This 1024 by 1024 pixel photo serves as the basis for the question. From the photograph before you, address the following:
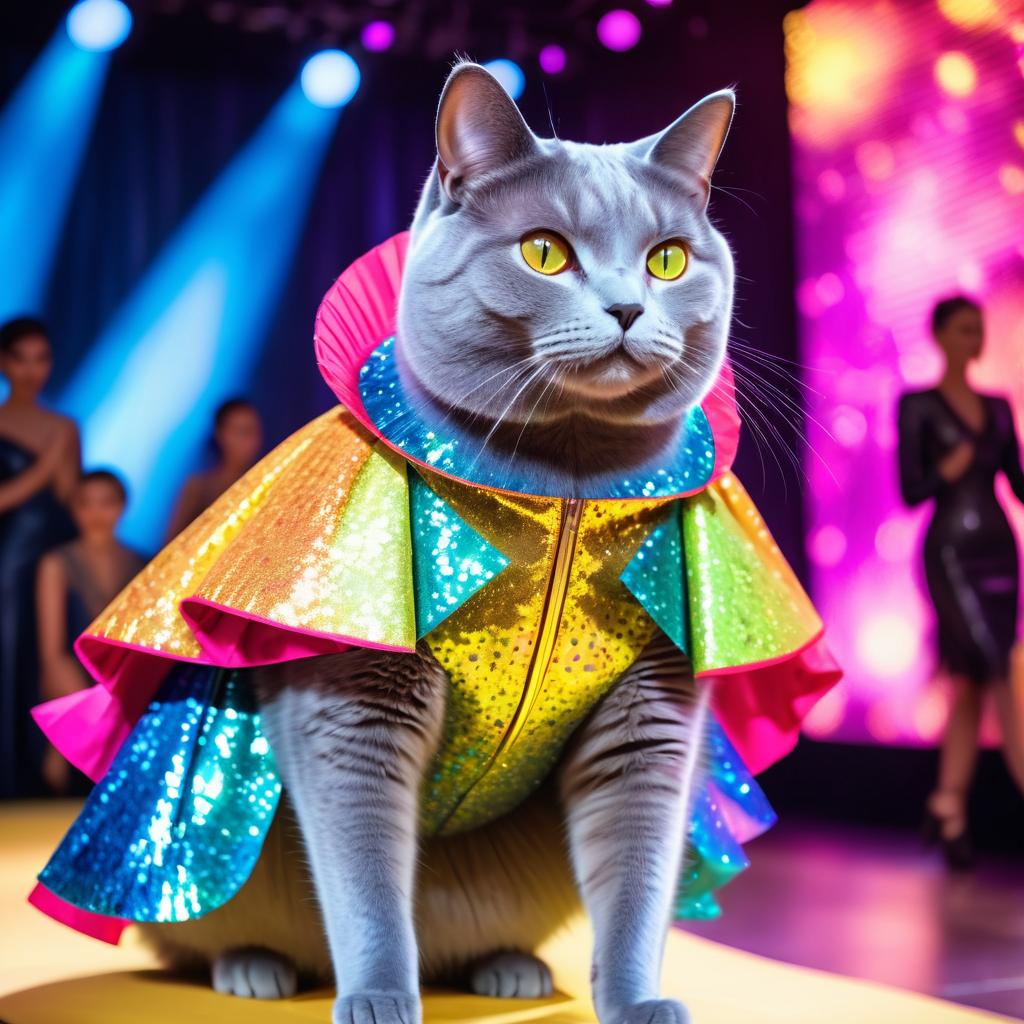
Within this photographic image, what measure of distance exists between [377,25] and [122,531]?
1.72 metres

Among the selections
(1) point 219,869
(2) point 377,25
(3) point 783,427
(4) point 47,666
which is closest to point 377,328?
(1) point 219,869

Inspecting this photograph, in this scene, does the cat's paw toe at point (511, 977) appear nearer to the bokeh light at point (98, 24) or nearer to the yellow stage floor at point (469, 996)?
the yellow stage floor at point (469, 996)

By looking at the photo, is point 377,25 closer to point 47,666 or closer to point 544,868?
point 47,666

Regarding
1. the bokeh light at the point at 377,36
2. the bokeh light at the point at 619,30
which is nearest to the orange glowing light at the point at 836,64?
the bokeh light at the point at 619,30

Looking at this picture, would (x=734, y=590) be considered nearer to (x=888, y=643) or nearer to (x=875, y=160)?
(x=888, y=643)

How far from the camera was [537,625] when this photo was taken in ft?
3.33

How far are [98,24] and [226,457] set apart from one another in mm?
1312

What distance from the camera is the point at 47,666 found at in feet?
11.8

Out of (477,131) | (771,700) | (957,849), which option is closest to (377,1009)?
(771,700)

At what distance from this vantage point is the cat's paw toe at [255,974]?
3.86ft

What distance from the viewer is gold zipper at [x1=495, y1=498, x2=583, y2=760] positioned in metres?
1.02

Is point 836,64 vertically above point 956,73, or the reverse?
point 836,64

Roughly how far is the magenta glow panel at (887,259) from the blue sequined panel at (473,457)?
1.87 m

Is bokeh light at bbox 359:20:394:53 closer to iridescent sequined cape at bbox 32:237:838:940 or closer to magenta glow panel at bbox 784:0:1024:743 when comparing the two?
magenta glow panel at bbox 784:0:1024:743
